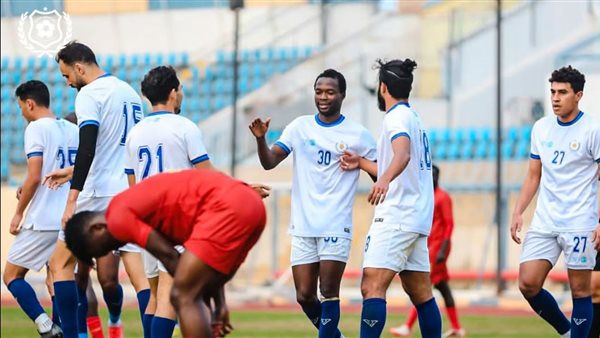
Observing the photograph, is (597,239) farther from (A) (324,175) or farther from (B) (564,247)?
(A) (324,175)

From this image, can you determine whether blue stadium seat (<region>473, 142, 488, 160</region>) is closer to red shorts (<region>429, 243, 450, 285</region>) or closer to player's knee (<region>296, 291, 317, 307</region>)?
red shorts (<region>429, 243, 450, 285</region>)

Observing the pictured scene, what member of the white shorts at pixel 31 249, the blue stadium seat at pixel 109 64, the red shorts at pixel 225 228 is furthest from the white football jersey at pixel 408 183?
the blue stadium seat at pixel 109 64

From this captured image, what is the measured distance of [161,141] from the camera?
10.2 meters

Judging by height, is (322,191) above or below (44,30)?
below

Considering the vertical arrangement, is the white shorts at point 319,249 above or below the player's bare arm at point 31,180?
below

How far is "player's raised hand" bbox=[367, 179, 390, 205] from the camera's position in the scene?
978 centimetres

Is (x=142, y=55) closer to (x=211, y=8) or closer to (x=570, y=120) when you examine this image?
(x=211, y=8)

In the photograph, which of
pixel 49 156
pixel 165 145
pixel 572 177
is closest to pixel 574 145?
pixel 572 177

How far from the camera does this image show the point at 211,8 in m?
29.4

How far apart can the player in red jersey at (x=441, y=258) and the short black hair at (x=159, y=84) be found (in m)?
5.83

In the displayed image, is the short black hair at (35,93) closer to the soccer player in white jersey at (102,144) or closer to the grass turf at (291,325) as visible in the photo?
the soccer player in white jersey at (102,144)

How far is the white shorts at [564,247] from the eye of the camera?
36.0 ft

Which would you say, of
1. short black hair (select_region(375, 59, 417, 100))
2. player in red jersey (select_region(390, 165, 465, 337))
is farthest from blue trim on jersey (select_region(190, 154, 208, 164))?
player in red jersey (select_region(390, 165, 465, 337))

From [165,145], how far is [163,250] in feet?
6.76
